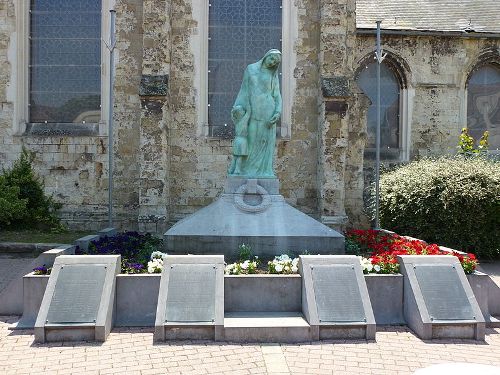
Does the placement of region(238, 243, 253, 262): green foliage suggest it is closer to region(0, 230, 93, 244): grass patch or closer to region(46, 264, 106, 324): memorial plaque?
region(46, 264, 106, 324): memorial plaque

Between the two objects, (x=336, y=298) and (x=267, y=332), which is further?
(x=336, y=298)

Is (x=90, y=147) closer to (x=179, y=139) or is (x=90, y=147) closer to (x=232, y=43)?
(x=179, y=139)

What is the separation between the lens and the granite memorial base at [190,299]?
18.1 ft

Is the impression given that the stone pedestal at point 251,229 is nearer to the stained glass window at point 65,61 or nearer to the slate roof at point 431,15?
the stained glass window at point 65,61

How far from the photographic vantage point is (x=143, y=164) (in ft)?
40.0

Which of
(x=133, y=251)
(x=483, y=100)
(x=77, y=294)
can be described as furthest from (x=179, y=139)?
(x=483, y=100)

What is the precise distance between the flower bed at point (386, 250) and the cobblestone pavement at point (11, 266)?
233 inches

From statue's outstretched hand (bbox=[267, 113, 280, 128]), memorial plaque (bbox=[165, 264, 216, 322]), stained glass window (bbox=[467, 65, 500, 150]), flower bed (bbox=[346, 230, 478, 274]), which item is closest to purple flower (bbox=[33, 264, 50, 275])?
memorial plaque (bbox=[165, 264, 216, 322])

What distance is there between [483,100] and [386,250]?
1149cm

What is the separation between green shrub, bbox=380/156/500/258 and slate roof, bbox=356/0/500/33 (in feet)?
22.3

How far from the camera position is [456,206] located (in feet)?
36.4

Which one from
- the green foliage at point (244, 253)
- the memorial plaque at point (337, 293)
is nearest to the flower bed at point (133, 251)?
the green foliage at point (244, 253)

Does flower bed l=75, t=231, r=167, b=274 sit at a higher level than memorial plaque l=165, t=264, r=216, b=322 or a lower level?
higher

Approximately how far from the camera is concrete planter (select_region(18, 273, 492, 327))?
244 inches
